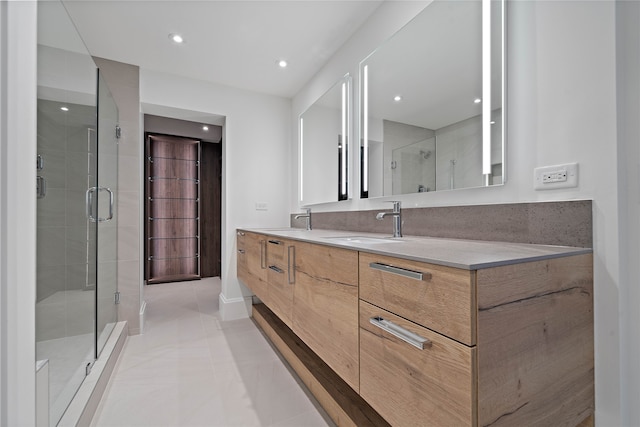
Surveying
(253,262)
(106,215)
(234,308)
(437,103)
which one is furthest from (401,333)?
(234,308)

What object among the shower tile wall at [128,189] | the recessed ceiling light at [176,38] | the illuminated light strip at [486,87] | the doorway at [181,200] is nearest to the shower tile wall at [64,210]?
the shower tile wall at [128,189]

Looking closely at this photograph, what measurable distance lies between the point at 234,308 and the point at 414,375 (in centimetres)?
244

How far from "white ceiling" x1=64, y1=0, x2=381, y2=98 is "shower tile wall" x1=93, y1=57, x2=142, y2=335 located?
17cm

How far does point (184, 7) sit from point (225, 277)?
227 centimetres

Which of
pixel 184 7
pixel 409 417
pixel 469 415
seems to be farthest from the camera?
pixel 184 7

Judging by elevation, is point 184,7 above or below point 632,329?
above

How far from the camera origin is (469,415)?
0.68m

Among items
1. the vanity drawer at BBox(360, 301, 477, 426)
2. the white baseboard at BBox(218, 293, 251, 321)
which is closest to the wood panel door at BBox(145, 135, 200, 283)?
the white baseboard at BBox(218, 293, 251, 321)

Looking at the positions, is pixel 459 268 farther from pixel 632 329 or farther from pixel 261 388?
pixel 261 388

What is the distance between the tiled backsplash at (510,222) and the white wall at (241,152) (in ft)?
5.51

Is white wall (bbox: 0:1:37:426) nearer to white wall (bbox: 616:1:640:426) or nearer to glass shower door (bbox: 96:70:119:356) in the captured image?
white wall (bbox: 616:1:640:426)

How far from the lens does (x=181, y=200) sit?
4477 millimetres

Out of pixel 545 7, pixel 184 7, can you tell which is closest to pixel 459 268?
pixel 545 7

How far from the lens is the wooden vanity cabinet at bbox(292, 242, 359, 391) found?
1080 millimetres
